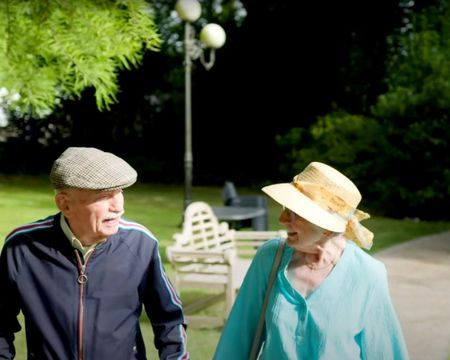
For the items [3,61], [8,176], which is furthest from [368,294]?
[8,176]

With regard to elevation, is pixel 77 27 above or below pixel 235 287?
above

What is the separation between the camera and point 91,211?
2.35 metres

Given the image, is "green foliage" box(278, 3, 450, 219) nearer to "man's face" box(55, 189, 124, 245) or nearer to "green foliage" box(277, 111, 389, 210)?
"green foliage" box(277, 111, 389, 210)

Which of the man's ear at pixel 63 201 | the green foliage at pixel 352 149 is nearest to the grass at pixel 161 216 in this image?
the green foliage at pixel 352 149

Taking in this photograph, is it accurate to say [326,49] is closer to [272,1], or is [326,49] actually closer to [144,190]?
[272,1]

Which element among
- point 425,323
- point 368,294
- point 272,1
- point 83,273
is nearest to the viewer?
Result: point 83,273

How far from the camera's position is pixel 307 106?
994 inches

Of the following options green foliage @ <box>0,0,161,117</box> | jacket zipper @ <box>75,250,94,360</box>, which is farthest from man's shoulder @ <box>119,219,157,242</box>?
green foliage @ <box>0,0,161,117</box>

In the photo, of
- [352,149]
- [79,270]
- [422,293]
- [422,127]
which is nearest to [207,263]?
[422,293]

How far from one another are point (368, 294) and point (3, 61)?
24.2 feet

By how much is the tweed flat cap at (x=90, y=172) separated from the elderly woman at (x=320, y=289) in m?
0.56

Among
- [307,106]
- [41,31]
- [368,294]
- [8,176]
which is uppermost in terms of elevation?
[41,31]

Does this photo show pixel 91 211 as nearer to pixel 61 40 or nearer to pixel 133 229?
pixel 133 229

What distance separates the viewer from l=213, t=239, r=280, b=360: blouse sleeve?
2686 millimetres
